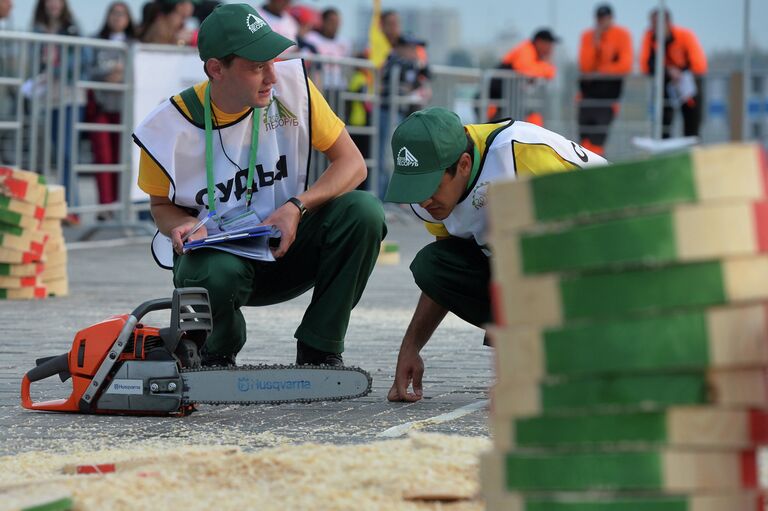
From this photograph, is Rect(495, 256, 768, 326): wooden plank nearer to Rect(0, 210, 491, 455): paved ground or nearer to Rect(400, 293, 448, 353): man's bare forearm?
Rect(0, 210, 491, 455): paved ground

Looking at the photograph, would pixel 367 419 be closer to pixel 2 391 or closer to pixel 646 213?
pixel 2 391

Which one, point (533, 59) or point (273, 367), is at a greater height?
point (533, 59)

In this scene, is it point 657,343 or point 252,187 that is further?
point 252,187

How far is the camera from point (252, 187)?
18.5ft

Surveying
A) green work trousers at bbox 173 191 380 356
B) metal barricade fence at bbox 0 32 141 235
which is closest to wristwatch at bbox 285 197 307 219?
green work trousers at bbox 173 191 380 356

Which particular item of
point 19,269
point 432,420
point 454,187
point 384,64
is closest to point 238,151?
point 454,187

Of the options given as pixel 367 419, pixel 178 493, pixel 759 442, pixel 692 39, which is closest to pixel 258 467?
pixel 178 493

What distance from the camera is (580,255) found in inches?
105

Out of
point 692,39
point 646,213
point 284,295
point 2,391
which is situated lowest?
point 2,391

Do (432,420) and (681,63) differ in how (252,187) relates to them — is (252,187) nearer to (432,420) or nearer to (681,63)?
(432,420)

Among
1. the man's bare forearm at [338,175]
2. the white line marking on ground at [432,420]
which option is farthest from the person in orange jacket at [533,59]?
the white line marking on ground at [432,420]

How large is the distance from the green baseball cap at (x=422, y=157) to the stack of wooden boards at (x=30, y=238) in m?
4.60

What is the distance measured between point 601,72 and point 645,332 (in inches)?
721

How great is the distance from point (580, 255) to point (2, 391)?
3.63 metres
